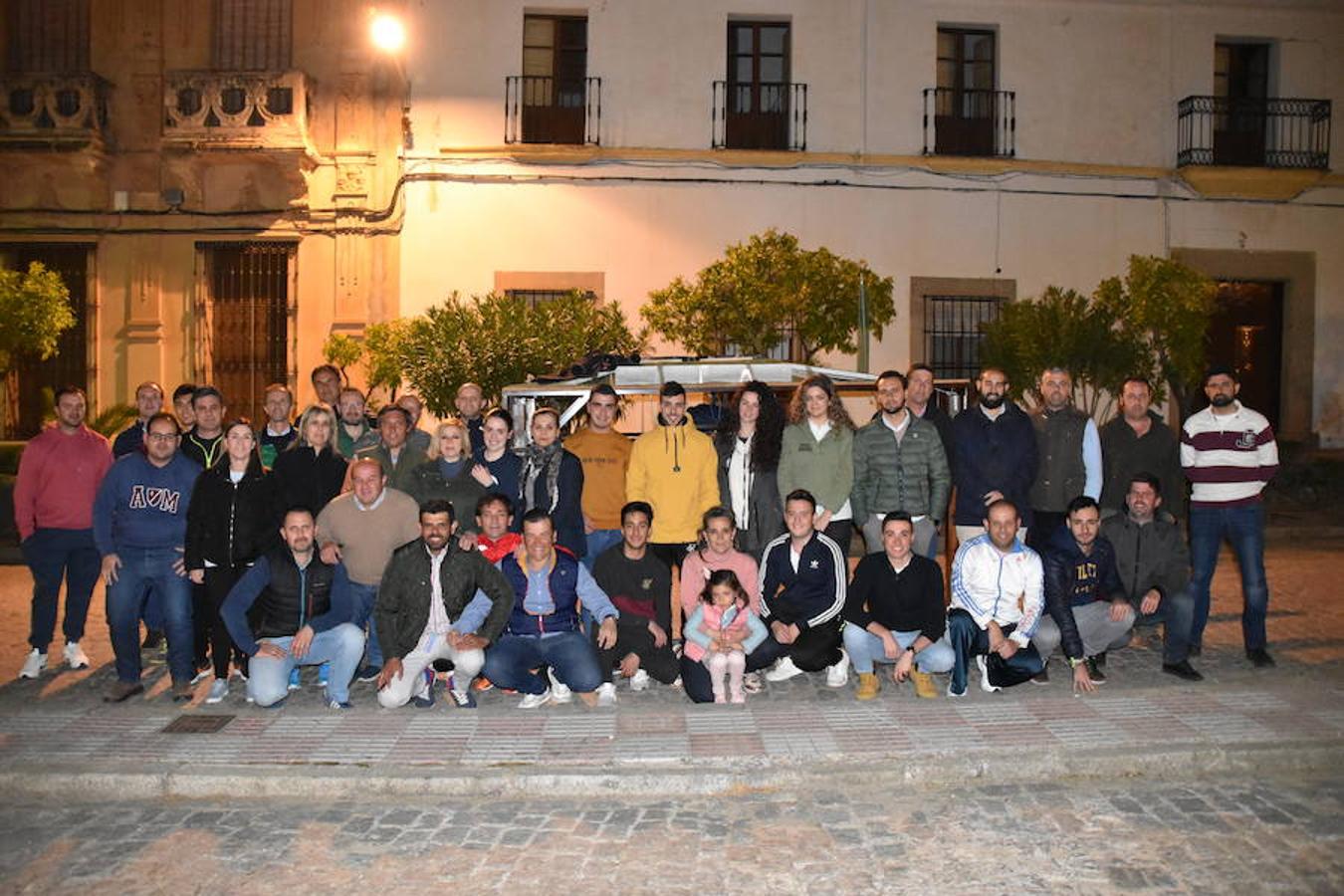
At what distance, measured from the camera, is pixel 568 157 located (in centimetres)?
1752

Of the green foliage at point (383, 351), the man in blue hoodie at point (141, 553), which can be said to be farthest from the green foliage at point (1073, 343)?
the man in blue hoodie at point (141, 553)

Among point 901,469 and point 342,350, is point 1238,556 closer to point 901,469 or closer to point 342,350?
point 901,469

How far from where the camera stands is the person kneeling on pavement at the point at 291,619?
6.34m

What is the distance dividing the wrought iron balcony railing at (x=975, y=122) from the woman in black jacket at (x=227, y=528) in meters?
14.6

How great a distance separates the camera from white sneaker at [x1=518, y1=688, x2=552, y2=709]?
639cm

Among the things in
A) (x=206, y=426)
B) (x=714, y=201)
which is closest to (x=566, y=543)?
(x=206, y=426)

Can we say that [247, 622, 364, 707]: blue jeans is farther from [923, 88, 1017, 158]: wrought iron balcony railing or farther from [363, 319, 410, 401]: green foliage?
[923, 88, 1017, 158]: wrought iron balcony railing

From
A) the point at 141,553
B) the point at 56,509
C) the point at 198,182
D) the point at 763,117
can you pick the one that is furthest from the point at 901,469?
the point at 198,182

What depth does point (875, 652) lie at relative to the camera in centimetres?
668

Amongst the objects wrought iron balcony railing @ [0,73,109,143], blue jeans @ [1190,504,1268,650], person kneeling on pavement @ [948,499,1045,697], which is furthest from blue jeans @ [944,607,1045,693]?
wrought iron balcony railing @ [0,73,109,143]

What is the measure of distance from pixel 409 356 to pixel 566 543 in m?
6.97

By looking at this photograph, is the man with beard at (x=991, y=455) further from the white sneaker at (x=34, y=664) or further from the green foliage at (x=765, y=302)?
the green foliage at (x=765, y=302)

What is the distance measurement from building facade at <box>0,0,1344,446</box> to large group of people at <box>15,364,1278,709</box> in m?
10.5

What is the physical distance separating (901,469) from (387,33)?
1273 centimetres
